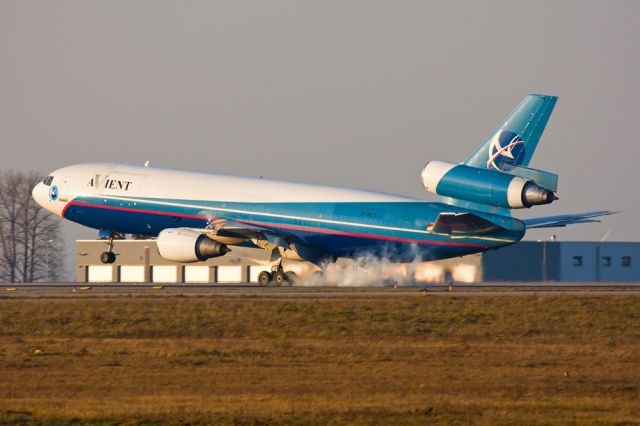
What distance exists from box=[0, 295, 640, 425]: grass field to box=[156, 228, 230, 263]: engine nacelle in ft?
34.0

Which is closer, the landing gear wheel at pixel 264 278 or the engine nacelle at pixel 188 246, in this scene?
the engine nacelle at pixel 188 246

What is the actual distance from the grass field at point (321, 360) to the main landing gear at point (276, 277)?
1265cm

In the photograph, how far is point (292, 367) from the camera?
98.1ft

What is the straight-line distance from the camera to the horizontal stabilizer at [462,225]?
55.2 metres

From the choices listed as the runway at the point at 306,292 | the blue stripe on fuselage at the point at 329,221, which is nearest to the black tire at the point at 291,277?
the runway at the point at 306,292

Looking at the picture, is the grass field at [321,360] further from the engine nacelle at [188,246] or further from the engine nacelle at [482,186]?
the engine nacelle at [188,246]

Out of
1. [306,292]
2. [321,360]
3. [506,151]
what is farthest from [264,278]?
[321,360]

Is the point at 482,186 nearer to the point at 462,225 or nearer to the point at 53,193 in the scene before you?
the point at 462,225

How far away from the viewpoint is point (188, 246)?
59.8 meters

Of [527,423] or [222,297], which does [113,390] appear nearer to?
[527,423]

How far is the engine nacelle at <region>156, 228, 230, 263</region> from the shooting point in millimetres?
59844

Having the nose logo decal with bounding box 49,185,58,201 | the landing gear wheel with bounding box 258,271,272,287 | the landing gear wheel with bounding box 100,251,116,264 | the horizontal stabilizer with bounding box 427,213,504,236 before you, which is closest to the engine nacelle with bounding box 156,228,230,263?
the landing gear wheel with bounding box 258,271,272,287

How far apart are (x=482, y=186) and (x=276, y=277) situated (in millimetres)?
13667

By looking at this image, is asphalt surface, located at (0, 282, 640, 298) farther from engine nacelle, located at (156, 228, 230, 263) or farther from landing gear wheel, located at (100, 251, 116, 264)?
landing gear wheel, located at (100, 251, 116, 264)
